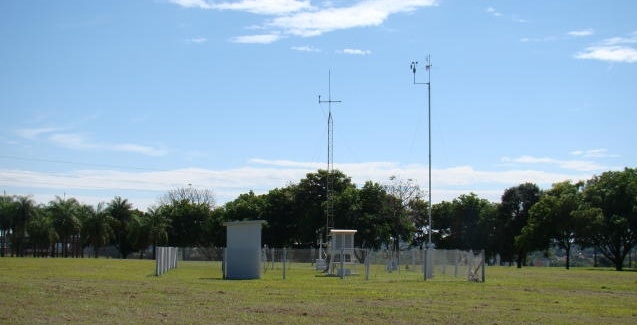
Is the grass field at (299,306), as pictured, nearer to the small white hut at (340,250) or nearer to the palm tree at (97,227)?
the small white hut at (340,250)

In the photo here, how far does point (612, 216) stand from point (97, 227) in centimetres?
7097

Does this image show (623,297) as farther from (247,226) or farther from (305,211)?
(305,211)

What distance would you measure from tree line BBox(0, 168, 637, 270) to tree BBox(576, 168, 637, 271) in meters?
0.10

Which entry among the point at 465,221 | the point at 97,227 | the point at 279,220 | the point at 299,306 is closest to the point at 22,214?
the point at 97,227

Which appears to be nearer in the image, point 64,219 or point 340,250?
point 340,250

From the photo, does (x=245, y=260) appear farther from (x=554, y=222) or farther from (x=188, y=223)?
(x=188, y=223)

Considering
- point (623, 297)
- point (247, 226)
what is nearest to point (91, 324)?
point (623, 297)

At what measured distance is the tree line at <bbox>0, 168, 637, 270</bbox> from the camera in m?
78.0

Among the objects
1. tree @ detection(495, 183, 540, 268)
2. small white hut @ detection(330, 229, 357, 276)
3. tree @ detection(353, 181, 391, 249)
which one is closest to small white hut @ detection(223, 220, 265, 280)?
small white hut @ detection(330, 229, 357, 276)

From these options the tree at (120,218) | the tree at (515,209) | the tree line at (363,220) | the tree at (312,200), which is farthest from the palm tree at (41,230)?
the tree at (515,209)

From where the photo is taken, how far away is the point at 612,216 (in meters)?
76.0

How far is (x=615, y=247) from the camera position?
254 feet

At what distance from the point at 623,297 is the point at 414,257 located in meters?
25.7

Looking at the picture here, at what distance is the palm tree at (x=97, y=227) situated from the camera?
110 metres
